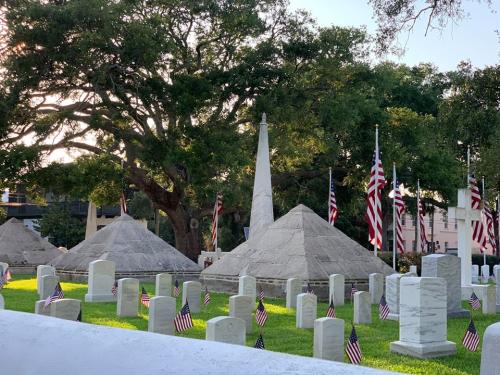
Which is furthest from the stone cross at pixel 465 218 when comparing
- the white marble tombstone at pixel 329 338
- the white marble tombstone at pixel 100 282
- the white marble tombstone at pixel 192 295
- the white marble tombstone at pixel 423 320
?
the white marble tombstone at pixel 329 338

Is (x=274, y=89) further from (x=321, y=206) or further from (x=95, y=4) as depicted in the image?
(x=321, y=206)

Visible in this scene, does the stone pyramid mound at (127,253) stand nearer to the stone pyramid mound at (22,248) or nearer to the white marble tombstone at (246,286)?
the stone pyramid mound at (22,248)

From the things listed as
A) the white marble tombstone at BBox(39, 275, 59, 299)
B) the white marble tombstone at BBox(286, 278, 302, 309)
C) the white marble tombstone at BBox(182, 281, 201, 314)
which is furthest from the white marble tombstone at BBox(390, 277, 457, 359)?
the white marble tombstone at BBox(39, 275, 59, 299)

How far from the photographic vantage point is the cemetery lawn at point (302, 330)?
912cm

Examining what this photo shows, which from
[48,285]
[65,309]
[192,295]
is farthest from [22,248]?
[65,309]

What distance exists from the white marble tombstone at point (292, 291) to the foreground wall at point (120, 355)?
12.6 meters

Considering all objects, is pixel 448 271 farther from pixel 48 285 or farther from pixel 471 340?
pixel 48 285

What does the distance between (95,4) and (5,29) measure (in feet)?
13.6

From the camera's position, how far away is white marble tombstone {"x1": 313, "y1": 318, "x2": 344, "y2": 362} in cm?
891

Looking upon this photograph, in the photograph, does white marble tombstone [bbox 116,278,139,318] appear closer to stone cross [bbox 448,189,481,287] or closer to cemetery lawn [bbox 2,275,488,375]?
cemetery lawn [bbox 2,275,488,375]

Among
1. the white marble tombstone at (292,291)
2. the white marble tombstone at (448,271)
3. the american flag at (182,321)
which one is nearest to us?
the american flag at (182,321)

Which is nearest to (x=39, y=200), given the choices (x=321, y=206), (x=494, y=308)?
(x=321, y=206)

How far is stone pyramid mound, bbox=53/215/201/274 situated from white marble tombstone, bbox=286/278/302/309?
7.99 meters

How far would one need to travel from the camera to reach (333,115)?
29.8 m
